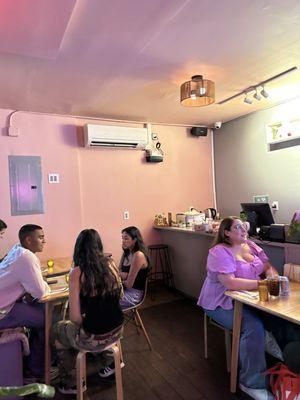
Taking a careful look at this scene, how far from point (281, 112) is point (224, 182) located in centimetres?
141

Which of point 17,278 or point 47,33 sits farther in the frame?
point 17,278

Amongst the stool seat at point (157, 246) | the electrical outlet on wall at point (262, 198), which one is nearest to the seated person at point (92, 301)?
the stool seat at point (157, 246)

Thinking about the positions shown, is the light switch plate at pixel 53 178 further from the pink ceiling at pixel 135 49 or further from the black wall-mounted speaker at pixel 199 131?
the black wall-mounted speaker at pixel 199 131

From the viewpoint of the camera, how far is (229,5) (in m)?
1.77

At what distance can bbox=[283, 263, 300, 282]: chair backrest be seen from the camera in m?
2.14

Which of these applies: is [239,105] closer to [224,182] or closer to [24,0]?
[224,182]

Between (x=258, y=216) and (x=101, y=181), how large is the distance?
7.19 feet

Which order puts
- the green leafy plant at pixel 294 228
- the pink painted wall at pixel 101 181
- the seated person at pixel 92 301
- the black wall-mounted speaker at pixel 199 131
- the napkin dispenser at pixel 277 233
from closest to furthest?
the seated person at pixel 92 301
the green leafy plant at pixel 294 228
the napkin dispenser at pixel 277 233
the pink painted wall at pixel 101 181
the black wall-mounted speaker at pixel 199 131

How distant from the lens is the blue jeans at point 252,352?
6.12 feet

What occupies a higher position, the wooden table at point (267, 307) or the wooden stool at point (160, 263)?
the wooden table at point (267, 307)

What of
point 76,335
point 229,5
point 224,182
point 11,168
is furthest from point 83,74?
point 224,182

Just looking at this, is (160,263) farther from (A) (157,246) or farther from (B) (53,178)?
(B) (53,178)

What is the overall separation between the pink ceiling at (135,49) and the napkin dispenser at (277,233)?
4.62ft

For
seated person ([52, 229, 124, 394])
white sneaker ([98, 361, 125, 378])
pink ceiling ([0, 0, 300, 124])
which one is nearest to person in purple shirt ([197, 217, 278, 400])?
seated person ([52, 229, 124, 394])
